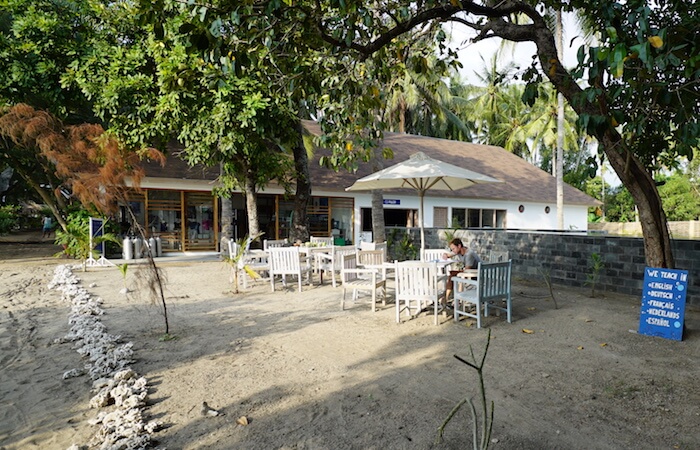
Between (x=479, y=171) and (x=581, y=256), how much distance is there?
607 inches

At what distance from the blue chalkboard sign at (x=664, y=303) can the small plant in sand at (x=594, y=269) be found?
2690 mm

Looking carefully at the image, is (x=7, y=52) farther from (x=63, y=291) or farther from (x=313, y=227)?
(x=313, y=227)

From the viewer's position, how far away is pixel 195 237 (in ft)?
55.9

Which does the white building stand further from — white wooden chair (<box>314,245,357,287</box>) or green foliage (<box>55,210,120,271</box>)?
white wooden chair (<box>314,245,357,287</box>)

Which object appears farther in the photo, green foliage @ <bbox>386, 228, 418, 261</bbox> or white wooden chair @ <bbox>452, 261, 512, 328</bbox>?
green foliage @ <bbox>386, 228, 418, 261</bbox>

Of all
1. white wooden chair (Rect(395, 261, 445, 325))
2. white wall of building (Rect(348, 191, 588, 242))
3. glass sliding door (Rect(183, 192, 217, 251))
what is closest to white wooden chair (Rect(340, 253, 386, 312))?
white wooden chair (Rect(395, 261, 445, 325))

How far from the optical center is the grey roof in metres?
19.8

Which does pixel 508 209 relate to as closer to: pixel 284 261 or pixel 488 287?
pixel 284 261

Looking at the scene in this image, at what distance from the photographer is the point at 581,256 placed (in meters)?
8.64

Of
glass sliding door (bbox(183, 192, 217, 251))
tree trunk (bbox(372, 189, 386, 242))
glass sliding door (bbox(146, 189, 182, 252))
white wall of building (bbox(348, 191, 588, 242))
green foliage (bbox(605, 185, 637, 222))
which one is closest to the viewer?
tree trunk (bbox(372, 189, 386, 242))

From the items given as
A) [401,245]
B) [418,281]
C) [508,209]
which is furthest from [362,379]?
[508,209]

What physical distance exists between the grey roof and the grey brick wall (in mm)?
9537

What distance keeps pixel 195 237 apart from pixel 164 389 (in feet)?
45.7

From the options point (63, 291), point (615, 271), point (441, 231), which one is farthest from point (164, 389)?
point (441, 231)
